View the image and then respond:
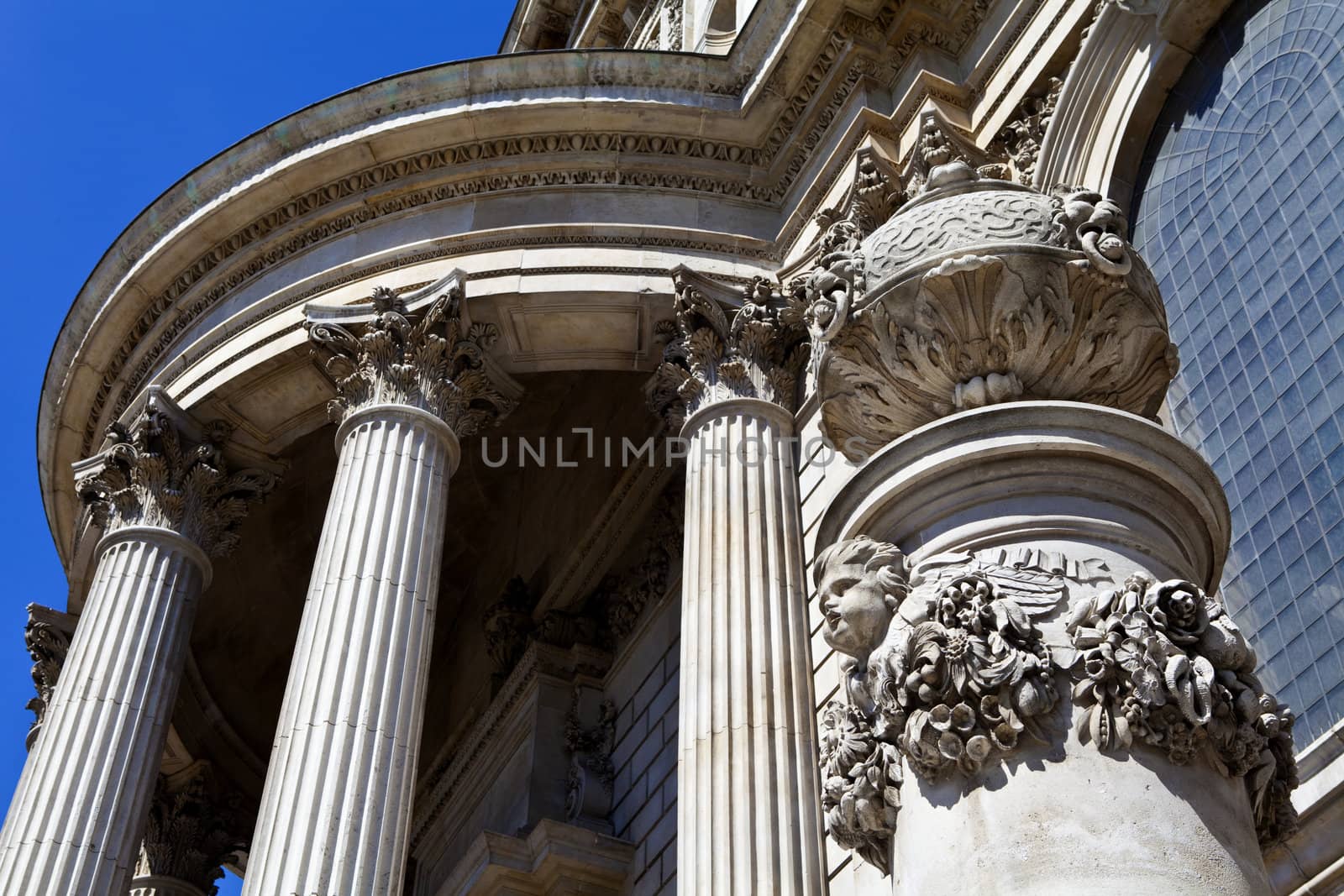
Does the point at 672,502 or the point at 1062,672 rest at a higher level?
the point at 672,502

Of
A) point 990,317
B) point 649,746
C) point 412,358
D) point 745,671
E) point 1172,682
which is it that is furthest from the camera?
point 649,746

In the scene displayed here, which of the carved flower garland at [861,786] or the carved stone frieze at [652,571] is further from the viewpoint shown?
the carved stone frieze at [652,571]

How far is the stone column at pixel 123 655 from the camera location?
48.7ft

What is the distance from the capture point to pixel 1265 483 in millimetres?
12203

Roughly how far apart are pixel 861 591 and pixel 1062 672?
0.81 meters

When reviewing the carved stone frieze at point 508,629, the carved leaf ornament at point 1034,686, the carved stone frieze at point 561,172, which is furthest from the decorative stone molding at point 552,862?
the carved leaf ornament at point 1034,686

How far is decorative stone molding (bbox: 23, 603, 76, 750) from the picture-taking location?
2066 centimetres

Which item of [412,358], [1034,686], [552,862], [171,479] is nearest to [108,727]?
[171,479]

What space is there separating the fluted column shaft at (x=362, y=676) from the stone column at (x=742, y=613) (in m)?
2.34

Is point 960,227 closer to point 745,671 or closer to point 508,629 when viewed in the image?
point 745,671

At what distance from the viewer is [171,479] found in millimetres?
17922

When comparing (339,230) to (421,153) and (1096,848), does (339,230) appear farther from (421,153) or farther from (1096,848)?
(1096,848)

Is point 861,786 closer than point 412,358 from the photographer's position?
Yes

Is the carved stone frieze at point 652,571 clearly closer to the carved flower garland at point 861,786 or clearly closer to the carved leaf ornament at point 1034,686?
the carved flower garland at point 861,786
